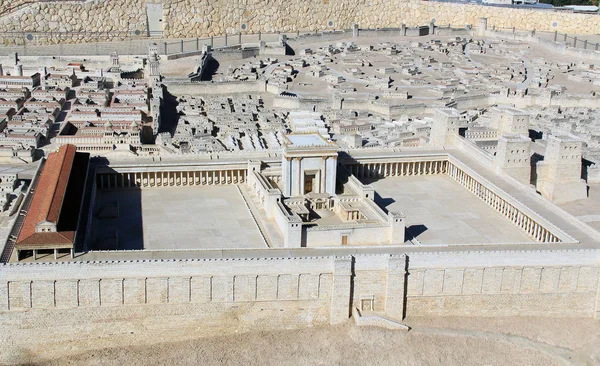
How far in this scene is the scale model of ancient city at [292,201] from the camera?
44094 mm

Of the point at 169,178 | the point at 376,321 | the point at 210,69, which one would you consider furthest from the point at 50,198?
the point at 210,69

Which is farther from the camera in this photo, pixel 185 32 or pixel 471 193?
pixel 185 32

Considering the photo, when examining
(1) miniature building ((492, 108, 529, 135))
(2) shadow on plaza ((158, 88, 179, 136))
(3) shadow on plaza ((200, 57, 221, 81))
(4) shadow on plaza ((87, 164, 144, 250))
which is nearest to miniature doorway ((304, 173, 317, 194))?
(4) shadow on plaza ((87, 164, 144, 250))

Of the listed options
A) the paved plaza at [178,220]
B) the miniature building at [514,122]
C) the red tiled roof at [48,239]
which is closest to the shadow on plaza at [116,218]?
the paved plaza at [178,220]

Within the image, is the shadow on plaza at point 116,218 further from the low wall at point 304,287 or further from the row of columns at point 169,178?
the low wall at point 304,287

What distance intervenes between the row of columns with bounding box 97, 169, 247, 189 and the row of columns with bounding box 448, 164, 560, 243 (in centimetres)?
1655

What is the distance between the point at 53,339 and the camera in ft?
142

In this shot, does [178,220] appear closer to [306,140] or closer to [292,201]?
[292,201]

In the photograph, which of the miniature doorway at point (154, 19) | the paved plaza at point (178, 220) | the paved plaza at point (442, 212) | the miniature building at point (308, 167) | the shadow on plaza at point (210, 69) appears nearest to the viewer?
the paved plaza at point (178, 220)

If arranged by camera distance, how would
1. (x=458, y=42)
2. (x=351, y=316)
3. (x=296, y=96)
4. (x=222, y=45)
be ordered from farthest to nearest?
1. (x=458, y=42)
2. (x=222, y=45)
3. (x=296, y=96)
4. (x=351, y=316)

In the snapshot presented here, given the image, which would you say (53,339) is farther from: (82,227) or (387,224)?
(387,224)

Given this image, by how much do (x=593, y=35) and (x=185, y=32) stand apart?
6968cm

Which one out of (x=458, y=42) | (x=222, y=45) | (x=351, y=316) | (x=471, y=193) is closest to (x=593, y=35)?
(x=458, y=42)

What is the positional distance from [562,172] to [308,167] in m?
19.0
